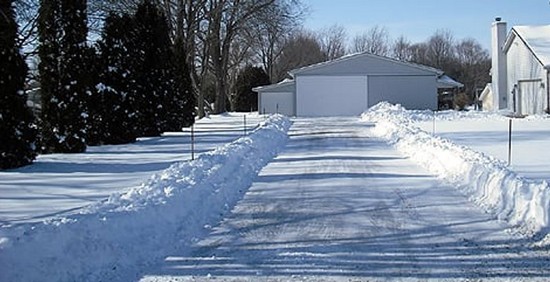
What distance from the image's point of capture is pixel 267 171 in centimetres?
1733

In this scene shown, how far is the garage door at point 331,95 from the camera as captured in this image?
5916 cm

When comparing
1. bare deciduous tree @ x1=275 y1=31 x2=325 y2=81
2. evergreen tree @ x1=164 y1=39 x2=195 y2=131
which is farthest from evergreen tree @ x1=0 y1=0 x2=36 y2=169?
bare deciduous tree @ x1=275 y1=31 x2=325 y2=81

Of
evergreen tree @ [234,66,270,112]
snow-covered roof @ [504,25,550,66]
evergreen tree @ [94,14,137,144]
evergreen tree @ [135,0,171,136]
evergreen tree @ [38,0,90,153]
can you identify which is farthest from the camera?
evergreen tree @ [234,66,270,112]

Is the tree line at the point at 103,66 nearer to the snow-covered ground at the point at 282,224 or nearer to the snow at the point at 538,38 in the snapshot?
the snow-covered ground at the point at 282,224

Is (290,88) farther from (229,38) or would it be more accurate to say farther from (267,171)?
(267,171)

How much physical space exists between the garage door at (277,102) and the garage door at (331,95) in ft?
20.2

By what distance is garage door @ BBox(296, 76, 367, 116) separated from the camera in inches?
2329

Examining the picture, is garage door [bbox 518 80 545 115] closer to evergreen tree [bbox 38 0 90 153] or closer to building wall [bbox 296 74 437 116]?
building wall [bbox 296 74 437 116]

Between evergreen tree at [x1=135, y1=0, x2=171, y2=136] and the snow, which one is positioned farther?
the snow

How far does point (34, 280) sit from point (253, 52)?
8406cm

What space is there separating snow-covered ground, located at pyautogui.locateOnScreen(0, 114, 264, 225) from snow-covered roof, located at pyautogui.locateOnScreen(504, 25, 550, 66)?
2796 cm

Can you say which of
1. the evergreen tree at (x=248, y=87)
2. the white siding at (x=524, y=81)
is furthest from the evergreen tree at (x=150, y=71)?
the evergreen tree at (x=248, y=87)

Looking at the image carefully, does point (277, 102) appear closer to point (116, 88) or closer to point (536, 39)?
point (536, 39)

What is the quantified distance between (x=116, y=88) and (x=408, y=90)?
124 ft
